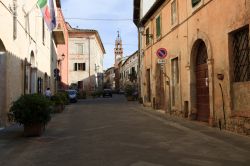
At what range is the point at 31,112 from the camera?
12.5m

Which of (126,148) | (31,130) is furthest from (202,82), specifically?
(126,148)

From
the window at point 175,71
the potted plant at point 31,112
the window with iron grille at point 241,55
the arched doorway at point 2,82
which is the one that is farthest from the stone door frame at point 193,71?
the arched doorway at point 2,82

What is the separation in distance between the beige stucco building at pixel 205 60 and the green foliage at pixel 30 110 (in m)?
5.93

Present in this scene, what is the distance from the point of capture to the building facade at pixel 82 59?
7131cm

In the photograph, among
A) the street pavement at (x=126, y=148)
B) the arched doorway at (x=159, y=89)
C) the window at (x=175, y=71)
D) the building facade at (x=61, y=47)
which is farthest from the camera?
the building facade at (x=61, y=47)

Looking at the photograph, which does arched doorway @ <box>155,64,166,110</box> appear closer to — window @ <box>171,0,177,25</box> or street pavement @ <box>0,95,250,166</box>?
window @ <box>171,0,177,25</box>

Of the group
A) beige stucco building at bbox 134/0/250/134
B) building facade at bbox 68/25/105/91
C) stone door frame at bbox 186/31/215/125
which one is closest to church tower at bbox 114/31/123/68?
building facade at bbox 68/25/105/91

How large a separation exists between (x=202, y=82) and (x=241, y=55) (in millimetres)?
4346

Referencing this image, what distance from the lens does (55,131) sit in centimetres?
1420

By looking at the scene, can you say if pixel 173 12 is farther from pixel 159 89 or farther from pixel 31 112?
pixel 31 112

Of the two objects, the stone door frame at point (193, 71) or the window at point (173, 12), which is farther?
the window at point (173, 12)

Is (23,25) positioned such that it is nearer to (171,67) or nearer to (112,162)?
(171,67)

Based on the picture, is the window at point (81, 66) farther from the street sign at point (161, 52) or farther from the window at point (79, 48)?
the street sign at point (161, 52)

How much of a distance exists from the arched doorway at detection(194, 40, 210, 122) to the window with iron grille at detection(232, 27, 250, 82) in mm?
2850
